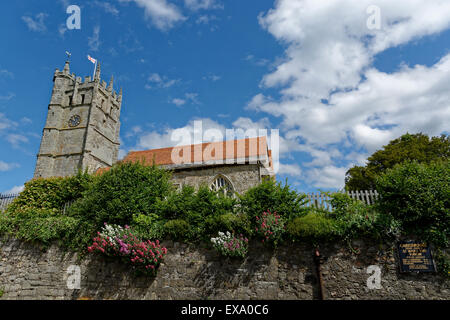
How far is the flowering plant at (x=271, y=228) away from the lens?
8.37m

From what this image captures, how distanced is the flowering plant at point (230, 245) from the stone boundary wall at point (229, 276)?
33 centimetres

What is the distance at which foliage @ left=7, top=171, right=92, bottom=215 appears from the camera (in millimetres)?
14180

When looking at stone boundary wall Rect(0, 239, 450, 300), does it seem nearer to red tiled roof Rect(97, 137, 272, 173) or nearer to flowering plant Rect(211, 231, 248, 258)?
flowering plant Rect(211, 231, 248, 258)

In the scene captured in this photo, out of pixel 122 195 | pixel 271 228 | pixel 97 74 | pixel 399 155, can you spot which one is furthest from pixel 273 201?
pixel 97 74

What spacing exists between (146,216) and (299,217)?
589cm

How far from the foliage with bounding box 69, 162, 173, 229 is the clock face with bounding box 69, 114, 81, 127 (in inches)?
866

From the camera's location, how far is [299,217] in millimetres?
8961

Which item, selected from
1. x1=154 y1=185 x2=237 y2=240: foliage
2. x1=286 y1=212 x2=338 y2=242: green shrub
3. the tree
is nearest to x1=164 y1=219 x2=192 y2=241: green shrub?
x1=154 y1=185 x2=237 y2=240: foliage

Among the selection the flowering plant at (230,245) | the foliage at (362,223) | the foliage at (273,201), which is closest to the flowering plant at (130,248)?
the flowering plant at (230,245)

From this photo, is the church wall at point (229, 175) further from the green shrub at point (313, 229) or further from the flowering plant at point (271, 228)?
the green shrub at point (313, 229)

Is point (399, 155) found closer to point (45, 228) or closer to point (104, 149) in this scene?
point (45, 228)
